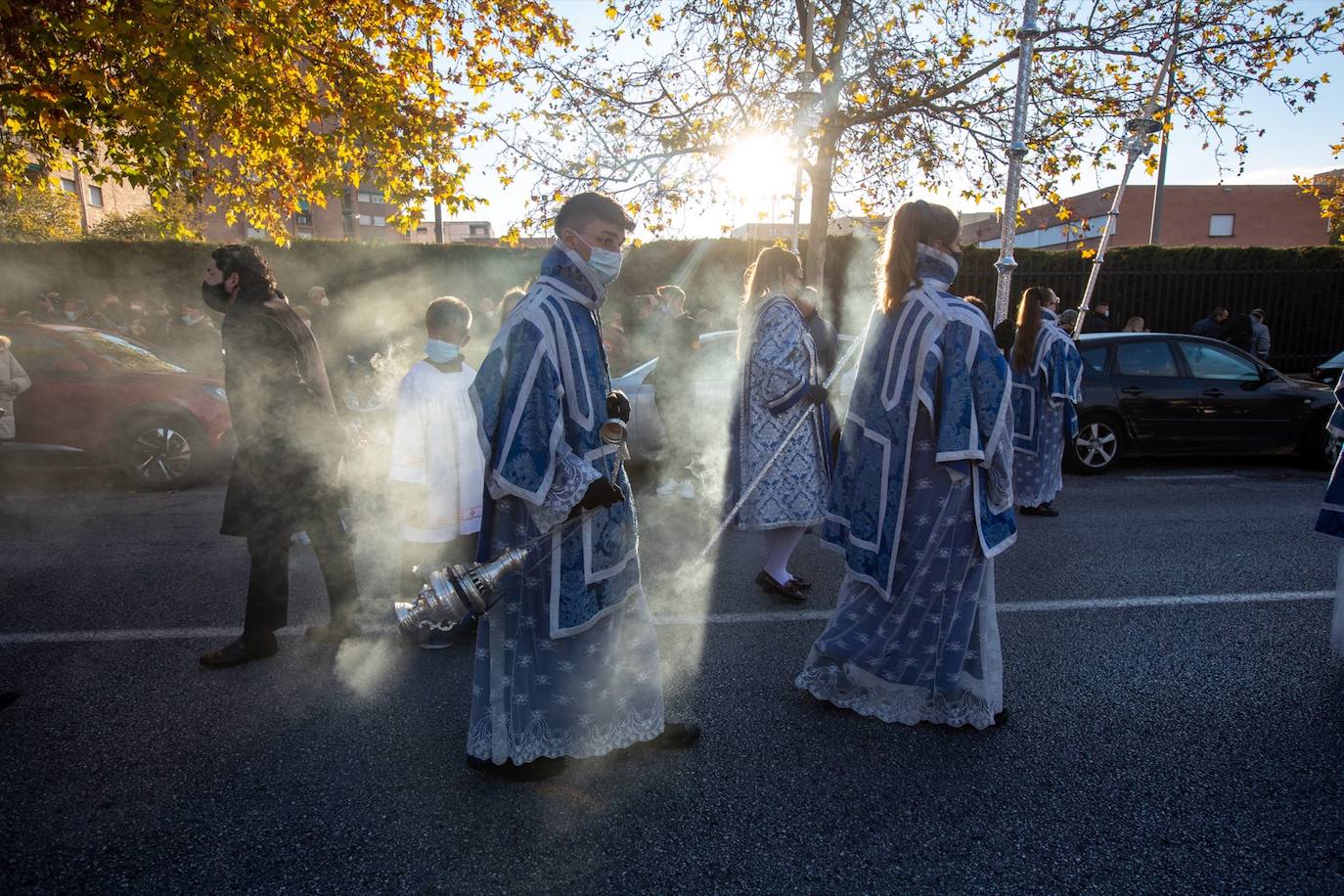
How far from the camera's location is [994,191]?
1123cm

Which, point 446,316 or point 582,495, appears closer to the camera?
point 582,495

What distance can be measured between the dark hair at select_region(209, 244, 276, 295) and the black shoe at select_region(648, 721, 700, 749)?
2650mm

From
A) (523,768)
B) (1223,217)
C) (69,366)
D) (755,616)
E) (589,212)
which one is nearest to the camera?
(589,212)

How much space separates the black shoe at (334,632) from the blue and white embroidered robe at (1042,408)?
16.3 ft

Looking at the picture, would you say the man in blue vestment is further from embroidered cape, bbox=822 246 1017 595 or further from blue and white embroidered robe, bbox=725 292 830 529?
blue and white embroidered robe, bbox=725 292 830 529

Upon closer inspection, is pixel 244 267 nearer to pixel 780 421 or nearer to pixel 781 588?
pixel 780 421

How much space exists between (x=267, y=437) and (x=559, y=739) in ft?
6.68

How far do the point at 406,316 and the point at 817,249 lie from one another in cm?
986

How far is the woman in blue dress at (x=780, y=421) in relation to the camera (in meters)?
4.61

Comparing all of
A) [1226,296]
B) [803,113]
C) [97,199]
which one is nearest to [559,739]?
[803,113]

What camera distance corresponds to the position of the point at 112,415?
25.6 ft

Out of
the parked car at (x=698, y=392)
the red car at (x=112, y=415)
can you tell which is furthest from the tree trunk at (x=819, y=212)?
the red car at (x=112, y=415)

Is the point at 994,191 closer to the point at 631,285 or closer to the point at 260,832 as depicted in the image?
the point at 631,285

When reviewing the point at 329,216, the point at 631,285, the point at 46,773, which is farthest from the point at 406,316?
the point at 329,216
